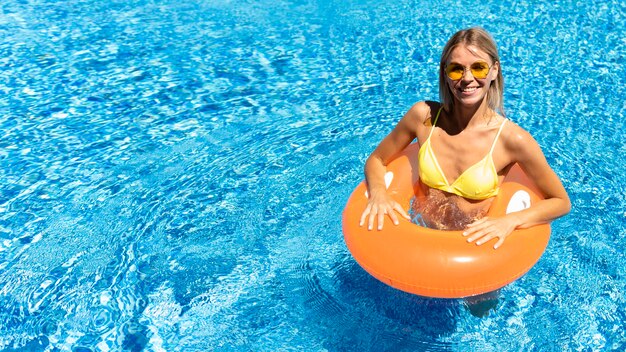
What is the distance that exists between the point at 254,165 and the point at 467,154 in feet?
6.74

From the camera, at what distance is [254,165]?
17.5 ft

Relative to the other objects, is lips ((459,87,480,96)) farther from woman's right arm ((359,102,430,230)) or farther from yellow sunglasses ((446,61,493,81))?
woman's right arm ((359,102,430,230))

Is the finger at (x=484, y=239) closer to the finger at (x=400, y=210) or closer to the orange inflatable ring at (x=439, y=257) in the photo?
the orange inflatable ring at (x=439, y=257)

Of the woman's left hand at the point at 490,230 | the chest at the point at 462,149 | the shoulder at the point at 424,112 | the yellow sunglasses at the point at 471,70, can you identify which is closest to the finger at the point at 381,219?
the woman's left hand at the point at 490,230

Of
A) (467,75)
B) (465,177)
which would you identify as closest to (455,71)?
(467,75)

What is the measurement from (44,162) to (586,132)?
4133 millimetres

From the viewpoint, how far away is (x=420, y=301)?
413 cm

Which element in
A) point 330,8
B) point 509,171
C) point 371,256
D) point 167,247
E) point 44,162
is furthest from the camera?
point 330,8

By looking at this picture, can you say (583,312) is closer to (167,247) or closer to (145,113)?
(167,247)

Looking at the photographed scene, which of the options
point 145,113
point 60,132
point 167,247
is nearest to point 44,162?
point 60,132

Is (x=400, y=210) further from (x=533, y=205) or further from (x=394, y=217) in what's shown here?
(x=533, y=205)

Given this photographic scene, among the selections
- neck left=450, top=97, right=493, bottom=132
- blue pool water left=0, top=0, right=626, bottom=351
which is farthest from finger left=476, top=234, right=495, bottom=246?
blue pool water left=0, top=0, right=626, bottom=351

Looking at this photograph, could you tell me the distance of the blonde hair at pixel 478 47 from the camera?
3.39 m

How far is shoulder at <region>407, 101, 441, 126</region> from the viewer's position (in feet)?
12.4
